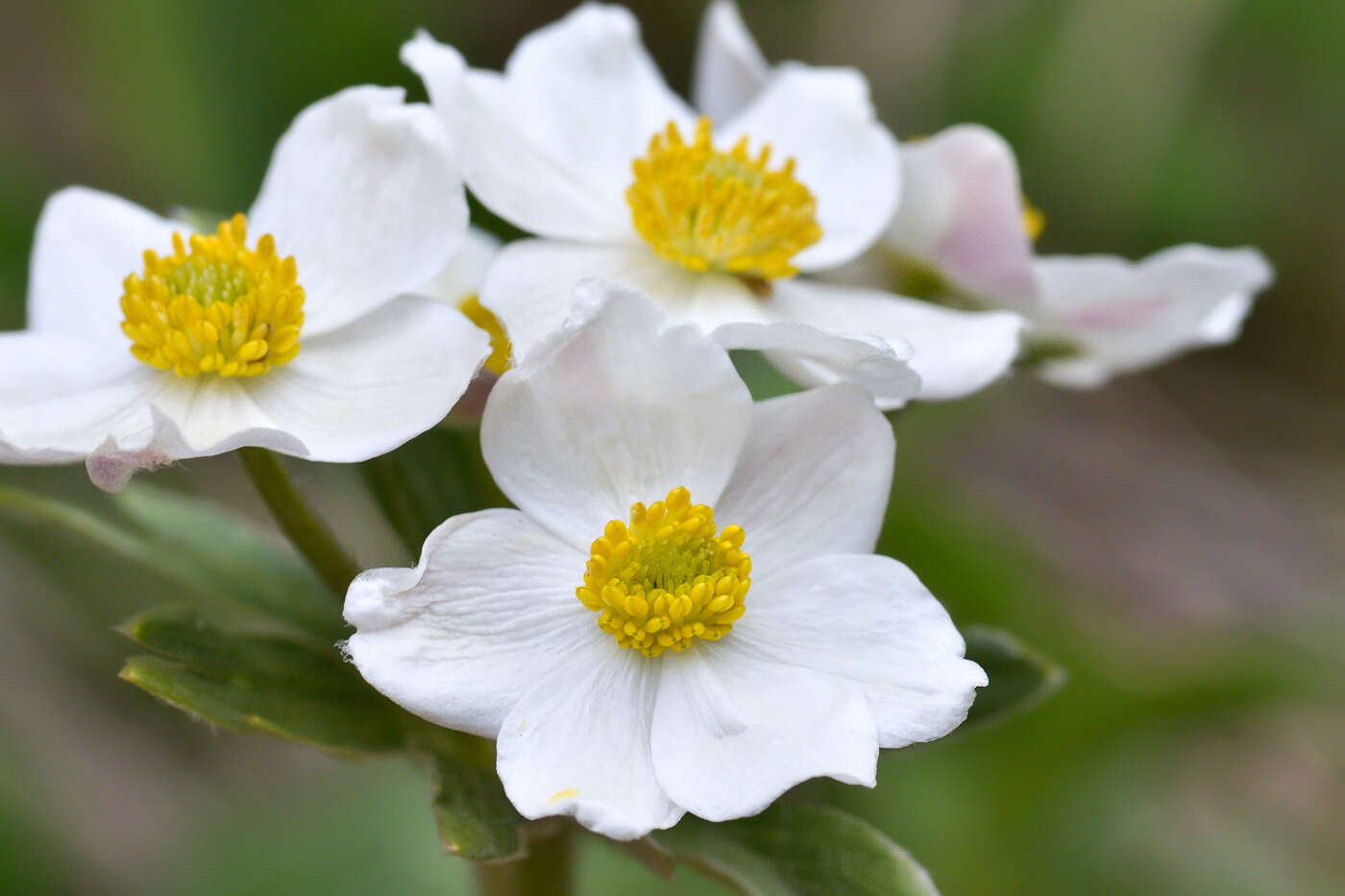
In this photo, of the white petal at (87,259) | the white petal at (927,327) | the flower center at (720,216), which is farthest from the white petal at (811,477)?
the white petal at (87,259)

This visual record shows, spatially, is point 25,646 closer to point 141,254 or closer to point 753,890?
point 141,254

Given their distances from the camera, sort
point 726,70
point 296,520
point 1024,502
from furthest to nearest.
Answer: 1. point 1024,502
2. point 726,70
3. point 296,520

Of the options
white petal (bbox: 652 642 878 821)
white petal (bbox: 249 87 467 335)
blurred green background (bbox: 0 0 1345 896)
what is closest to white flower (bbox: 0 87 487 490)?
white petal (bbox: 249 87 467 335)

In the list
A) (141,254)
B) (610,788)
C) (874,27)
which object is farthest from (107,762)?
(874,27)

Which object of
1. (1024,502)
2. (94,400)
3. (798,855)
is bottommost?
(1024,502)

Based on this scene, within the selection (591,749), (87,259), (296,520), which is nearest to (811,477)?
(591,749)

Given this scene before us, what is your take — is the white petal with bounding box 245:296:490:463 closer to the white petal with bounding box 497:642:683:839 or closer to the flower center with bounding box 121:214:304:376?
the flower center with bounding box 121:214:304:376

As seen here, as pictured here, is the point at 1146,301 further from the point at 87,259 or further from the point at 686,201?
the point at 87,259
